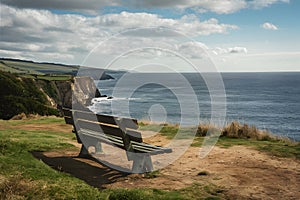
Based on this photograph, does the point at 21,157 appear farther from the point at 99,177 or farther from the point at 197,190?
the point at 197,190

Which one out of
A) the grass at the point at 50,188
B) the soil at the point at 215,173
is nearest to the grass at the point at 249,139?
the soil at the point at 215,173

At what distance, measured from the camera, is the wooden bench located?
5.96m

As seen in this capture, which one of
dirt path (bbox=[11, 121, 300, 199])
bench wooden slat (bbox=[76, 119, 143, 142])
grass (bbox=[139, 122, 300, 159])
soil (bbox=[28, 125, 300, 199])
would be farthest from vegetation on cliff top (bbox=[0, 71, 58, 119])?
dirt path (bbox=[11, 121, 300, 199])

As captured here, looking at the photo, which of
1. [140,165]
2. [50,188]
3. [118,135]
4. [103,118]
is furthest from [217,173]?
[50,188]

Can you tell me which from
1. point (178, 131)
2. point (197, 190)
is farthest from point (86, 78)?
point (197, 190)

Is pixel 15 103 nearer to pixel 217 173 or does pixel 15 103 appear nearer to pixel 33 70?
pixel 217 173

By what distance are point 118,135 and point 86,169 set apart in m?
1.00

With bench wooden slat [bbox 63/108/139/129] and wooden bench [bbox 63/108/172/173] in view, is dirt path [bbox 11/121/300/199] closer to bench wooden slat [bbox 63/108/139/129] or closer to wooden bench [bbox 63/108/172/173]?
wooden bench [bbox 63/108/172/173]

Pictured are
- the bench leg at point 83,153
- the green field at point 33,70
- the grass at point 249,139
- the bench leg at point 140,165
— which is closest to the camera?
the bench leg at point 140,165

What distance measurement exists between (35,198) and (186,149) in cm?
544


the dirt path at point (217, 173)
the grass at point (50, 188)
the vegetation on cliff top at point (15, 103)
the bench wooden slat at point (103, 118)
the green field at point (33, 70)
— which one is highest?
the green field at point (33, 70)

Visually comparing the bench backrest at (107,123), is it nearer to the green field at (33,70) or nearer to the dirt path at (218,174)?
the dirt path at (218,174)

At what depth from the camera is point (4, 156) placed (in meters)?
5.93

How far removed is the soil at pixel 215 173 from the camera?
5324 millimetres
